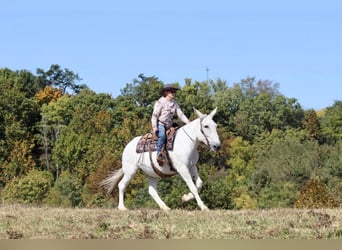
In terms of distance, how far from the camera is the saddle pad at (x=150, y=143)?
13.8m

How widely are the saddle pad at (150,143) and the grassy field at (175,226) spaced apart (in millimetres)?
2963

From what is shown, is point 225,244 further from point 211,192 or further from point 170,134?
point 211,192

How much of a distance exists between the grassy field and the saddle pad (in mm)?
2963

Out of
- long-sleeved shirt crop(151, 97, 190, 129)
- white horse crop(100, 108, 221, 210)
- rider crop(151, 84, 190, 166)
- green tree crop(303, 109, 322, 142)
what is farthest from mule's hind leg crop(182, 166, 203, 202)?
green tree crop(303, 109, 322, 142)

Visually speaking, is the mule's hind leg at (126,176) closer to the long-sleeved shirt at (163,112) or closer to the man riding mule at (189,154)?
the man riding mule at (189,154)

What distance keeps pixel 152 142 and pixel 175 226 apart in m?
5.45

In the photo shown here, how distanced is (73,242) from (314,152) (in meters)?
59.7

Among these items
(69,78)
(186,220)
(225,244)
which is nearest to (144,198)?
(186,220)

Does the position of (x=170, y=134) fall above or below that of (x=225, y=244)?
above

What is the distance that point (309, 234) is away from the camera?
8078 mm

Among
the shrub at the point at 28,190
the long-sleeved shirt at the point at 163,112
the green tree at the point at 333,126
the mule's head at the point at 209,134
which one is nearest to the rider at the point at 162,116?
the long-sleeved shirt at the point at 163,112

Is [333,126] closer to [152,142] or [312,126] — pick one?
[312,126]

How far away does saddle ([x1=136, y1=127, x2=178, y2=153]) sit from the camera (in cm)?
1385

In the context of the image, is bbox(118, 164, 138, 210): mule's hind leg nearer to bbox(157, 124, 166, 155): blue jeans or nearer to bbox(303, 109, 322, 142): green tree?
bbox(157, 124, 166, 155): blue jeans
